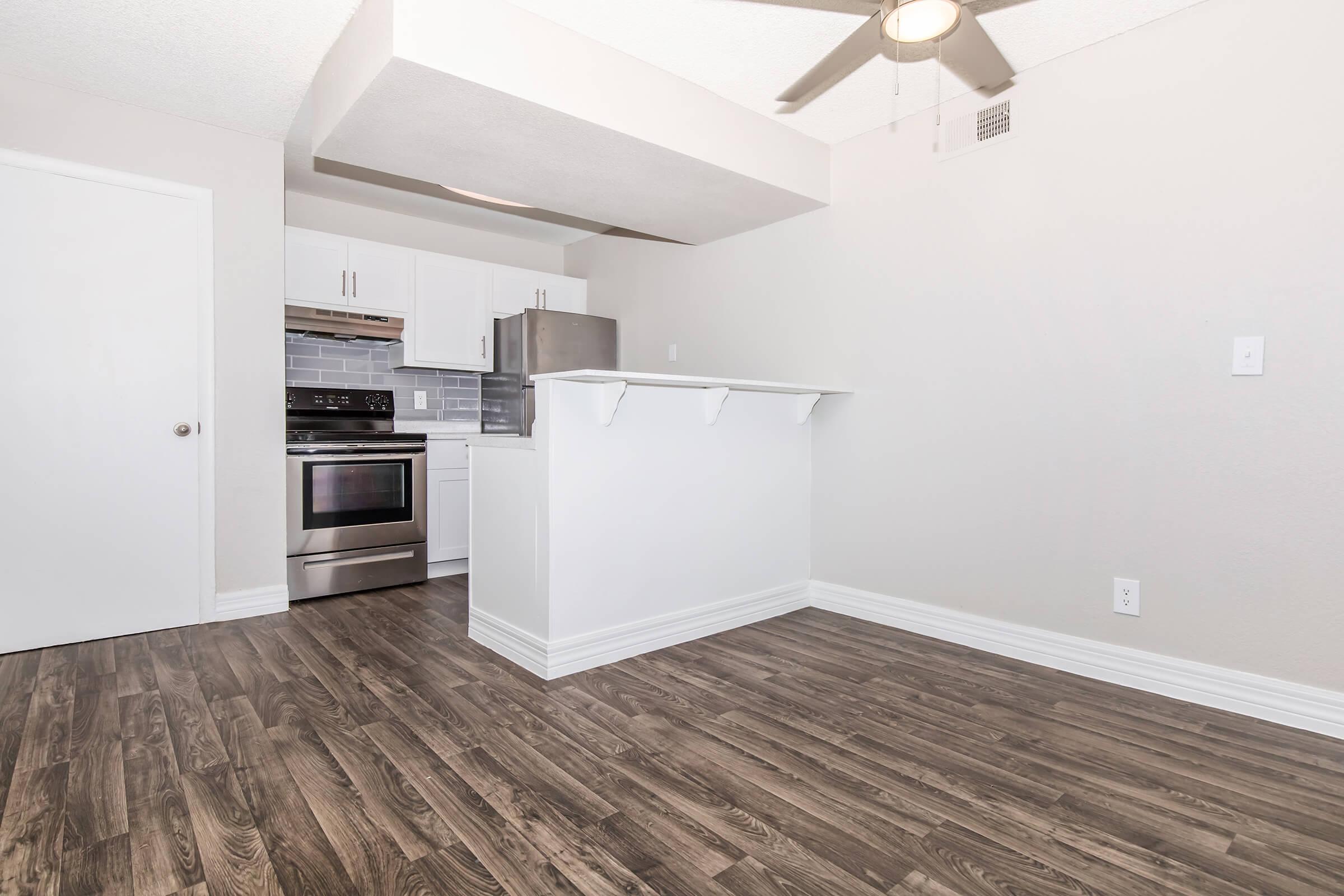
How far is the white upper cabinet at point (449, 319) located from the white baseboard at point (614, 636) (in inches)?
83.1

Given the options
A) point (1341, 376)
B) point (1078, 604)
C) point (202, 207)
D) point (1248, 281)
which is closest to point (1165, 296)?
point (1248, 281)

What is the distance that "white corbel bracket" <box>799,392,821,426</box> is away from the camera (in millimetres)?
3484

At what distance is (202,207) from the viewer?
10.8ft

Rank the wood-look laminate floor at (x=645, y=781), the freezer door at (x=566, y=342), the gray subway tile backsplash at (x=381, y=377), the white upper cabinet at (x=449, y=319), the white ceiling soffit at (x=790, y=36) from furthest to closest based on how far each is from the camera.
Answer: the freezer door at (x=566, y=342) < the white upper cabinet at (x=449, y=319) < the gray subway tile backsplash at (x=381, y=377) < the white ceiling soffit at (x=790, y=36) < the wood-look laminate floor at (x=645, y=781)

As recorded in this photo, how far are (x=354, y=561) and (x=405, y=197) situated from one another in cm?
237

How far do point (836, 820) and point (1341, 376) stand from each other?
2.07 meters

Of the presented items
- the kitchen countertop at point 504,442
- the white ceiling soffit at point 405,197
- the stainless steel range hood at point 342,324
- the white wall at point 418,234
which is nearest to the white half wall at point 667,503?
the kitchen countertop at point 504,442

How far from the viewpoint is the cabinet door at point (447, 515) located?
4242mm

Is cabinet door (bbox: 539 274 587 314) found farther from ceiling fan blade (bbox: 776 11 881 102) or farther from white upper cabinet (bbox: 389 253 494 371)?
ceiling fan blade (bbox: 776 11 881 102)

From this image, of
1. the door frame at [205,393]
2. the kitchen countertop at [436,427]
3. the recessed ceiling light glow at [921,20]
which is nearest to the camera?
the recessed ceiling light glow at [921,20]

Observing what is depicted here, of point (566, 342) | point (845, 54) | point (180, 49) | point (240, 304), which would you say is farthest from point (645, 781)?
point (566, 342)

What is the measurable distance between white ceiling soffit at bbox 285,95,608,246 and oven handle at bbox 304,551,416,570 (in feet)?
7.09

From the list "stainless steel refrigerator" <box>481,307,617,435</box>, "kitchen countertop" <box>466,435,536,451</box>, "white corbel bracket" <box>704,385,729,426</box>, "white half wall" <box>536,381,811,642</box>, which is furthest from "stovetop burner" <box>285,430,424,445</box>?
"white corbel bracket" <box>704,385,729,426</box>

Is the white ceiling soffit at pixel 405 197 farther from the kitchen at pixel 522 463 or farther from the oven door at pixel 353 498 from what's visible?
the oven door at pixel 353 498
